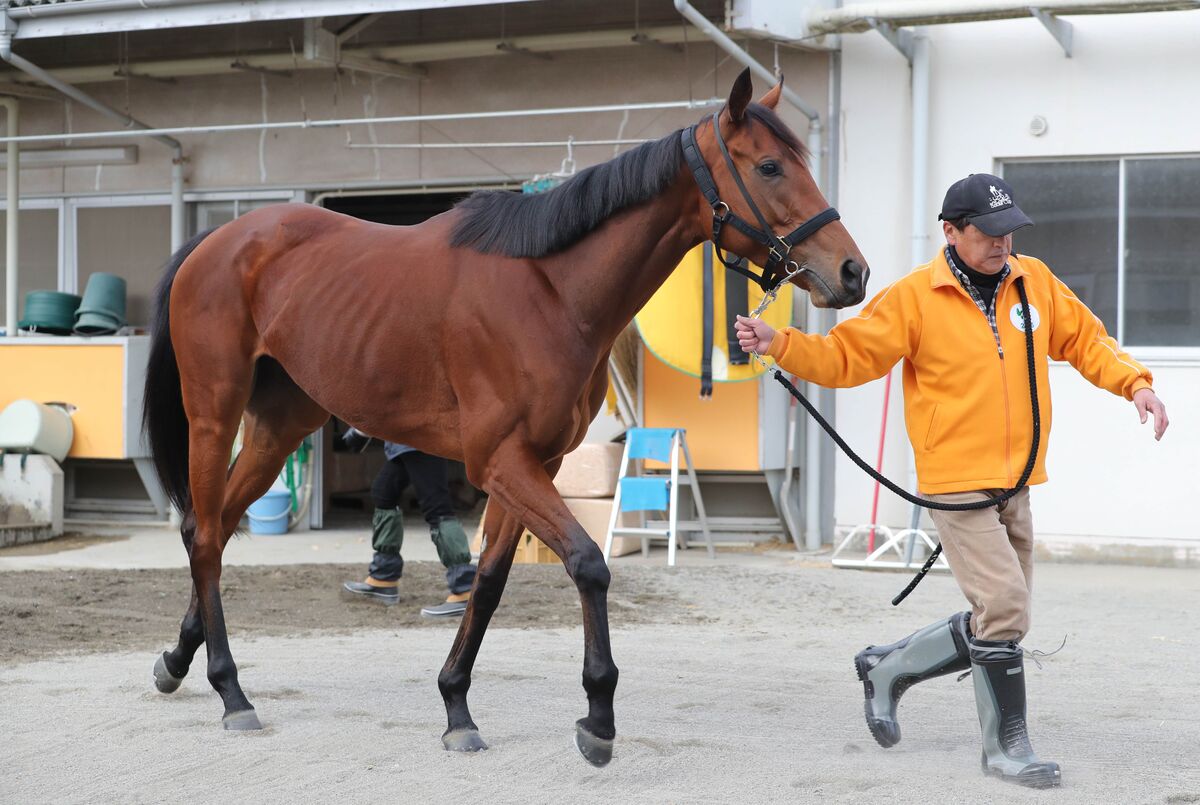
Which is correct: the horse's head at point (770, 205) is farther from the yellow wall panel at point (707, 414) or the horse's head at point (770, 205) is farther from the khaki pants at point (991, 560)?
the yellow wall panel at point (707, 414)

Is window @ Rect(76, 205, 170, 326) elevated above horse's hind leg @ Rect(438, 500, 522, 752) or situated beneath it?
elevated above

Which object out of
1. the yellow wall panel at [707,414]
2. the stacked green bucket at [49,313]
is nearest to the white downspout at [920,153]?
the yellow wall panel at [707,414]

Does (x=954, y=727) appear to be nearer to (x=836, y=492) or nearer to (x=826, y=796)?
(x=826, y=796)

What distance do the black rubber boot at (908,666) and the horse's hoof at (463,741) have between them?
4.06 ft

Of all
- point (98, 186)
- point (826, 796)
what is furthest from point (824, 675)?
point (98, 186)

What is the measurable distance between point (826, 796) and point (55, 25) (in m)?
8.28

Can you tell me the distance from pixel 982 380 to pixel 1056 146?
560cm

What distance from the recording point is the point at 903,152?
30.3 feet

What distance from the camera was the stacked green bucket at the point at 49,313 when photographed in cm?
1101

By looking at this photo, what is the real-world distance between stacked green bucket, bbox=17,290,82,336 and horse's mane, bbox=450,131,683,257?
24.7 ft

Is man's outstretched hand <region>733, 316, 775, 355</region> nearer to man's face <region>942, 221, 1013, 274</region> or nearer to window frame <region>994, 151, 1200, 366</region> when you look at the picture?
man's face <region>942, 221, 1013, 274</region>

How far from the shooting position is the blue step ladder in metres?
9.08

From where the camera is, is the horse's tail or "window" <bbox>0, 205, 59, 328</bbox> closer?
the horse's tail

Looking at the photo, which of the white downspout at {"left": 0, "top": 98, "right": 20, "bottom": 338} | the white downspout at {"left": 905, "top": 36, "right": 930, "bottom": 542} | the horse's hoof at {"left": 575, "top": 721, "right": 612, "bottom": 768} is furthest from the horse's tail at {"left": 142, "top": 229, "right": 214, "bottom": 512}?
the white downspout at {"left": 0, "top": 98, "right": 20, "bottom": 338}
